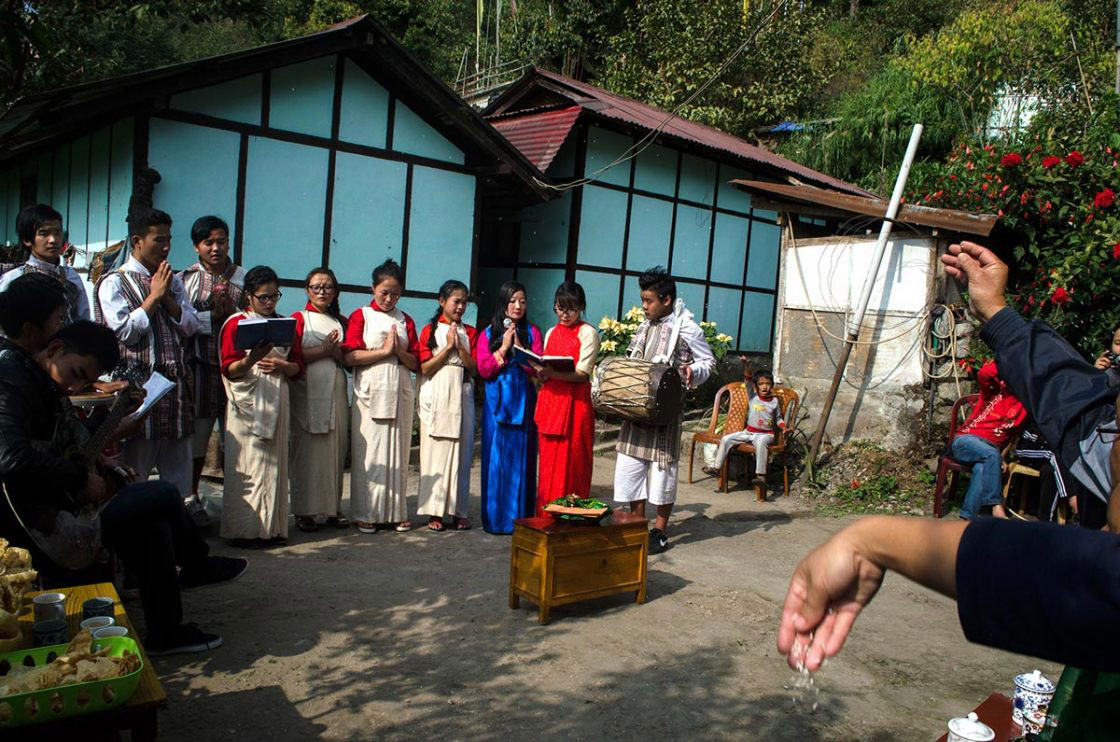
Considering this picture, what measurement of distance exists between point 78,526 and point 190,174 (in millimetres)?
5390

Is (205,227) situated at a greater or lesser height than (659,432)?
greater

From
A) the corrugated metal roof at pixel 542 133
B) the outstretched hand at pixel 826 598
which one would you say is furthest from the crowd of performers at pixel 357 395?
the corrugated metal roof at pixel 542 133

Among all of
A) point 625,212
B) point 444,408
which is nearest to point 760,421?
point 444,408

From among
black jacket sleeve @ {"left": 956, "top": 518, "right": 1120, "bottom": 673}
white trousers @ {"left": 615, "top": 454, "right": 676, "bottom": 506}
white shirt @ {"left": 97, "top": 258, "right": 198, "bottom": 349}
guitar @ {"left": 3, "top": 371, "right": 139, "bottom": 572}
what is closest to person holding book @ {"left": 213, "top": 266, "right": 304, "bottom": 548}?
white shirt @ {"left": 97, "top": 258, "right": 198, "bottom": 349}

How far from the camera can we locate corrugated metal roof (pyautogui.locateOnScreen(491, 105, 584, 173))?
1079 cm

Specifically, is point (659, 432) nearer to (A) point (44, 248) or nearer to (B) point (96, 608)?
(B) point (96, 608)

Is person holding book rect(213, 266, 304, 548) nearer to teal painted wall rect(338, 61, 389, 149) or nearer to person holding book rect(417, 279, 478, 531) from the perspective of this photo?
person holding book rect(417, 279, 478, 531)

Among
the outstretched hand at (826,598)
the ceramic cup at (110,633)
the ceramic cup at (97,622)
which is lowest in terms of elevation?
the ceramic cup at (97,622)

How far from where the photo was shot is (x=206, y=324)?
5.54 meters

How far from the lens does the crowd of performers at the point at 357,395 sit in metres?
5.07

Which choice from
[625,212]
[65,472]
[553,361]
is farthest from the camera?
[625,212]

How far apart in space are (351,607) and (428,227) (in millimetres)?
5778

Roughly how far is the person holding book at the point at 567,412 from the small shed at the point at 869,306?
3.64m

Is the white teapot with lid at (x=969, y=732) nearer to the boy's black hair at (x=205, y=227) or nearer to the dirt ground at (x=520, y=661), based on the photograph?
the dirt ground at (x=520, y=661)
